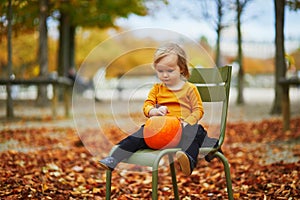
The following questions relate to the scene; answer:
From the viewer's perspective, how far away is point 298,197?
154 inches

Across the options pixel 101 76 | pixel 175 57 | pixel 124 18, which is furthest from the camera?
pixel 124 18

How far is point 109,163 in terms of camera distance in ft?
8.85

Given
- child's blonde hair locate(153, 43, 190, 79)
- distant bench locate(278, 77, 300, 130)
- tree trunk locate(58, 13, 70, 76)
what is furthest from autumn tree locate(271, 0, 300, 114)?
tree trunk locate(58, 13, 70, 76)

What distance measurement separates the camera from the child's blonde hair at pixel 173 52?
2312mm

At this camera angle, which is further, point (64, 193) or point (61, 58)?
point (61, 58)

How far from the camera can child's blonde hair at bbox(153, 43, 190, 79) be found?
2.31 m

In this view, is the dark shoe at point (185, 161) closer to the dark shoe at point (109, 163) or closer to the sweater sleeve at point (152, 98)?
the sweater sleeve at point (152, 98)

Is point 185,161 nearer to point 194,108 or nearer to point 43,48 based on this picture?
point 194,108

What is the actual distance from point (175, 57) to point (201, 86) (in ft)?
2.13

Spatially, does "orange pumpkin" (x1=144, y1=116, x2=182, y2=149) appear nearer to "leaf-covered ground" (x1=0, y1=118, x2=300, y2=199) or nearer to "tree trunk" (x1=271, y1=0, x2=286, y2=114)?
"leaf-covered ground" (x1=0, y1=118, x2=300, y2=199)

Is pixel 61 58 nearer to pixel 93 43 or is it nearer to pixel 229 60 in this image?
pixel 93 43

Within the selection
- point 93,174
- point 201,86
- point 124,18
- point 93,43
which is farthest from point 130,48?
point 93,43

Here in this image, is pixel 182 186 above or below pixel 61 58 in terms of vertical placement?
below

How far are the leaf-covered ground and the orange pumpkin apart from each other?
2.30 ft
